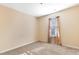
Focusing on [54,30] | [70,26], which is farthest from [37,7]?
[70,26]

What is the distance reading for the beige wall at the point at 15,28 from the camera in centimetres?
124

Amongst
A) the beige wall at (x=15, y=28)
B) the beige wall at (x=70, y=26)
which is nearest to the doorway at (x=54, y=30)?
the beige wall at (x=70, y=26)

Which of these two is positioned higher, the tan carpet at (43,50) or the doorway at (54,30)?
the doorway at (54,30)

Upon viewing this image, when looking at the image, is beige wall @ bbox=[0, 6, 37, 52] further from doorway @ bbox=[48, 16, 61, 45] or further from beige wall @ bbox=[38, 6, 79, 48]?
beige wall @ bbox=[38, 6, 79, 48]

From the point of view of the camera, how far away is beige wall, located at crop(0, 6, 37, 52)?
1.24m

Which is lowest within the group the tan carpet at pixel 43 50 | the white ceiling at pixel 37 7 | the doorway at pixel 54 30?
the tan carpet at pixel 43 50

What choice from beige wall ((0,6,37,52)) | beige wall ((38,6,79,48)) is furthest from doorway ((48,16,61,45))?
beige wall ((0,6,37,52))

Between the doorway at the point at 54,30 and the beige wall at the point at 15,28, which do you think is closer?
the beige wall at the point at 15,28

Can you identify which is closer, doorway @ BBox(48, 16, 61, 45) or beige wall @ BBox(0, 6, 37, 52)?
beige wall @ BBox(0, 6, 37, 52)

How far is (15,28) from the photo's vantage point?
1.30 meters

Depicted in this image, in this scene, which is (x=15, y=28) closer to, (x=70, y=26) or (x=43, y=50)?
(x=43, y=50)

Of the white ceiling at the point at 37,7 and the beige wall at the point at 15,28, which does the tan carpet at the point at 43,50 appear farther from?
the white ceiling at the point at 37,7
